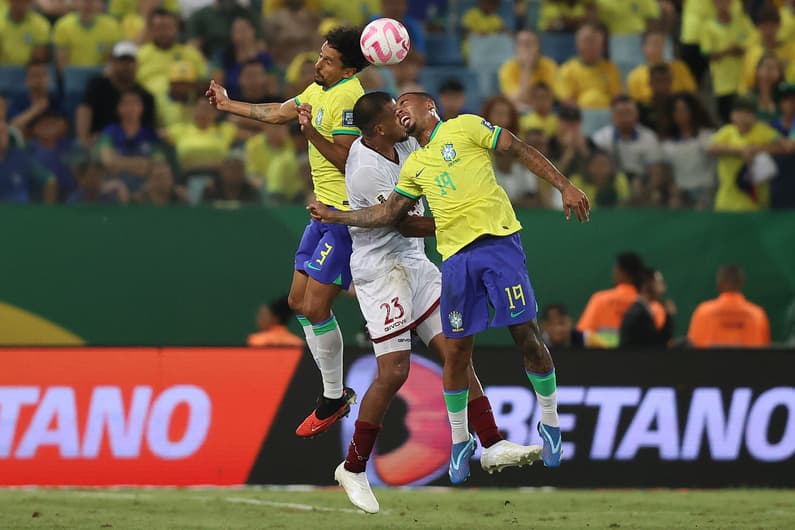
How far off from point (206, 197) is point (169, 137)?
88cm

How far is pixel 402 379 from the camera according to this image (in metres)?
11.2

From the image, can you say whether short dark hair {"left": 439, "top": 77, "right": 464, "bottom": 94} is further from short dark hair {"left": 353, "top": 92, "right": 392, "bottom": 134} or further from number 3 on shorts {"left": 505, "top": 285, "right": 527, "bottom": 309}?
number 3 on shorts {"left": 505, "top": 285, "right": 527, "bottom": 309}

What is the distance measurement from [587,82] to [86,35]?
6284mm

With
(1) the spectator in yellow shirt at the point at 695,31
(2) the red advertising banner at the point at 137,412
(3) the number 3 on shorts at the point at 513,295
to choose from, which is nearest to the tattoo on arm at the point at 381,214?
(3) the number 3 on shorts at the point at 513,295

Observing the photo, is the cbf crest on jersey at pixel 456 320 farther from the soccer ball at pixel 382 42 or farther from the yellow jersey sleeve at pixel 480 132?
the soccer ball at pixel 382 42

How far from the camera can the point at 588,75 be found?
19.5m

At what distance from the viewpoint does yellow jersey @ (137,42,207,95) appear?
18141mm

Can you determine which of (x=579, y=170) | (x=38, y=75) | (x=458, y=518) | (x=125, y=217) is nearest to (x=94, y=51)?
(x=38, y=75)

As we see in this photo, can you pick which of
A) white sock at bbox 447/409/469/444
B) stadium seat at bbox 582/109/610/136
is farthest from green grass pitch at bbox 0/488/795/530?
stadium seat at bbox 582/109/610/136

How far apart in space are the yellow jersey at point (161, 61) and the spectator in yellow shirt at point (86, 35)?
0.50 m

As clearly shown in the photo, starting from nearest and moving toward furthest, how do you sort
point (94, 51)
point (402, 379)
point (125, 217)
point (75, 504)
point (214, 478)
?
point (402, 379) < point (75, 504) < point (214, 478) < point (125, 217) < point (94, 51)

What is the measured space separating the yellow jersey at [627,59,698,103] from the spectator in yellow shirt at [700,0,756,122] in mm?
357

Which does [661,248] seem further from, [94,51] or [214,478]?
[94,51]

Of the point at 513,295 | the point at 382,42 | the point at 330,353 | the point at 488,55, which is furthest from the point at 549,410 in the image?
A: the point at 488,55
